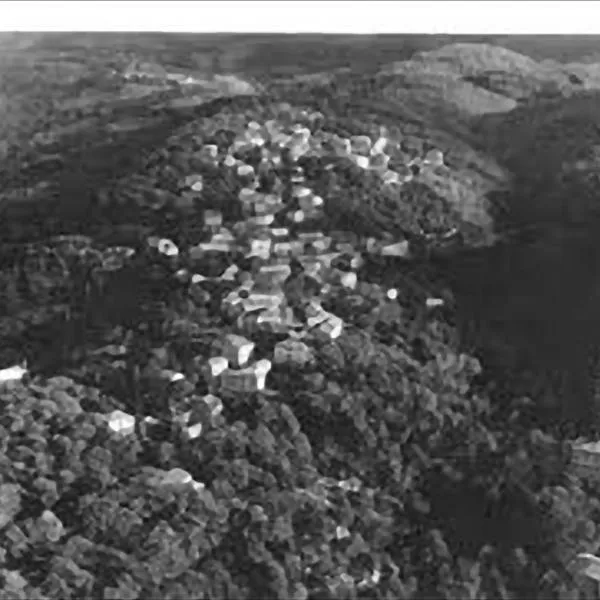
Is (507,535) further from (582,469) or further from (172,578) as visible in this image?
(172,578)

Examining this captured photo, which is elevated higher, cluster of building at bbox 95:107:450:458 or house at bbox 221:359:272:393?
cluster of building at bbox 95:107:450:458

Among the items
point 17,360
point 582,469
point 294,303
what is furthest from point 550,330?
point 17,360

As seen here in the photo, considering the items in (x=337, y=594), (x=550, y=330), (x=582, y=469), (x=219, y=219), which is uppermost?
(x=219, y=219)

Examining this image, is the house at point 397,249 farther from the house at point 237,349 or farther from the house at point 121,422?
the house at point 121,422

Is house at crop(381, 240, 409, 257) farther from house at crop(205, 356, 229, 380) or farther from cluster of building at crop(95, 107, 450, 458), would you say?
house at crop(205, 356, 229, 380)

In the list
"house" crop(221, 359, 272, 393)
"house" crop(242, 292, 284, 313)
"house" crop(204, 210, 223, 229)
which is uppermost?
"house" crop(204, 210, 223, 229)

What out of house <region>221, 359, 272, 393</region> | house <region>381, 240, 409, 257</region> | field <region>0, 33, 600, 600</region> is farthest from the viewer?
house <region>381, 240, 409, 257</region>

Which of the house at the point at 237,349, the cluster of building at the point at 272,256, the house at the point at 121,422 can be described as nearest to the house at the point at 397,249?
the cluster of building at the point at 272,256

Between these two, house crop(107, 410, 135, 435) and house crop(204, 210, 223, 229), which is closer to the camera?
house crop(107, 410, 135, 435)

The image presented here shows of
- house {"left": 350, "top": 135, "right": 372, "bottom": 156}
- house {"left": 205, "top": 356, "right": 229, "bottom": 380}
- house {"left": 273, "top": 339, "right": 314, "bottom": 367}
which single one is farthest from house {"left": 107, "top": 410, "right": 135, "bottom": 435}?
house {"left": 350, "top": 135, "right": 372, "bottom": 156}
